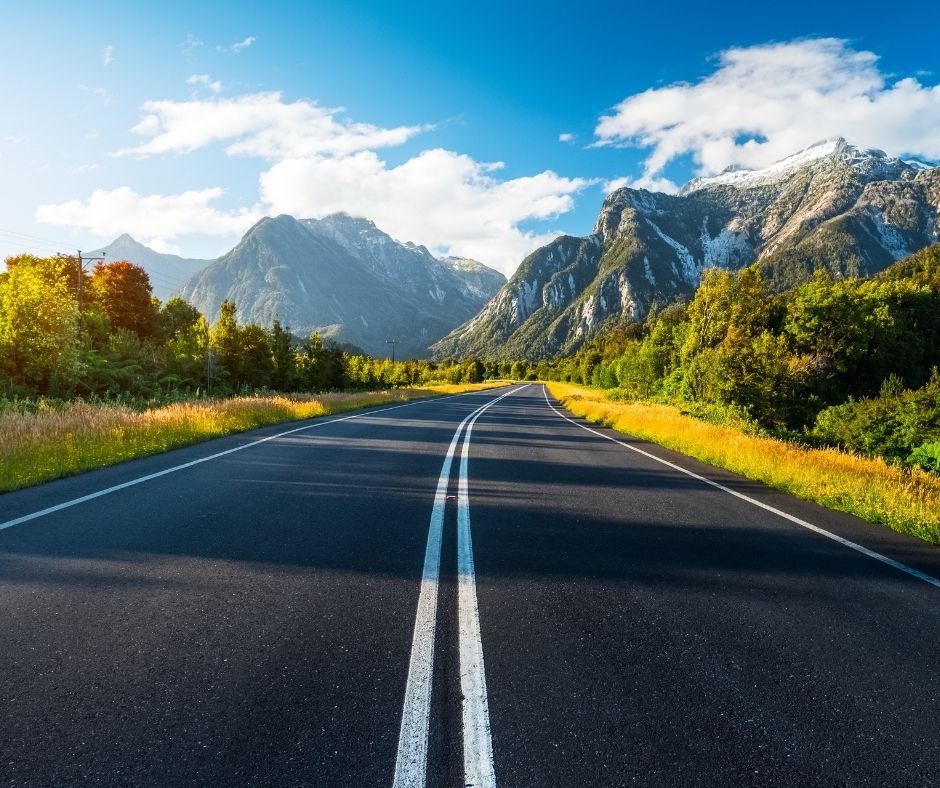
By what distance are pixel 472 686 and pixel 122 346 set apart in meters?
Answer: 34.7

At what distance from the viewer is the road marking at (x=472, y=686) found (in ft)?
6.54

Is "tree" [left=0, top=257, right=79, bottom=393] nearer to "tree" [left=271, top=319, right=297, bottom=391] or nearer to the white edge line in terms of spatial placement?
the white edge line

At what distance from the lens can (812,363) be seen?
131 ft

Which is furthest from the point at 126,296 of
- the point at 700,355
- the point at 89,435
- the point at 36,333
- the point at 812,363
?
the point at 812,363

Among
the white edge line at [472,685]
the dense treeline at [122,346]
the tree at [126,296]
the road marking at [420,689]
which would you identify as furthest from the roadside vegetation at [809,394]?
the tree at [126,296]

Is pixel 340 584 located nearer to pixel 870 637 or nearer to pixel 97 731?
pixel 97 731

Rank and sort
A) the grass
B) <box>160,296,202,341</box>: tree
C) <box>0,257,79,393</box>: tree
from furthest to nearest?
<box>160,296,202,341</box>: tree
<box>0,257,79,393</box>: tree
the grass

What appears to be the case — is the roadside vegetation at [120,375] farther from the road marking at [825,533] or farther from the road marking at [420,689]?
the road marking at [825,533]

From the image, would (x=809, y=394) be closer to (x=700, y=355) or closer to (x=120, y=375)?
(x=700, y=355)

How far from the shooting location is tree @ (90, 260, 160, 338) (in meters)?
44.2

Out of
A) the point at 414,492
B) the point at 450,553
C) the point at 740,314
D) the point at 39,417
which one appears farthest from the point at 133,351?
the point at 740,314

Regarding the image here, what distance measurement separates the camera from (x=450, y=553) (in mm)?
4598

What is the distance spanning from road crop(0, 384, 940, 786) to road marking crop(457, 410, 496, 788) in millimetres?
14

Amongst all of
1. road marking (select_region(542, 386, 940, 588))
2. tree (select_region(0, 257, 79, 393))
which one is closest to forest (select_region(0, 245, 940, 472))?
tree (select_region(0, 257, 79, 393))
